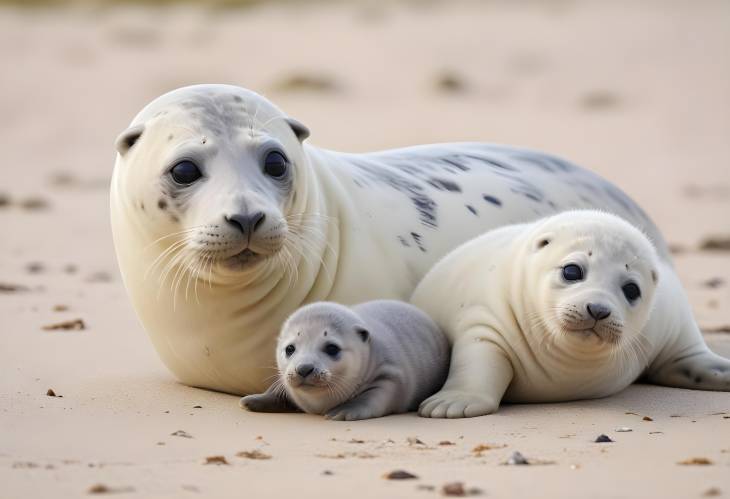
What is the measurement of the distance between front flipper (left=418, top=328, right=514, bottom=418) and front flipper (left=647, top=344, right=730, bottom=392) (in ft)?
2.42

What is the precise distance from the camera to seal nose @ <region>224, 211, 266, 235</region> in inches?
188

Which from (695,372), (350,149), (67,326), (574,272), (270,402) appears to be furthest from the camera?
(350,149)

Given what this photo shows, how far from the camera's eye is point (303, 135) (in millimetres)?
5531

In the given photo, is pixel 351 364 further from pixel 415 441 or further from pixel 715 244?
pixel 715 244

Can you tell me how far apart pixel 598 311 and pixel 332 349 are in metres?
0.90

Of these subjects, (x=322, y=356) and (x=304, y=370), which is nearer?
(x=304, y=370)

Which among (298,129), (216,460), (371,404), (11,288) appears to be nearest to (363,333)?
(371,404)

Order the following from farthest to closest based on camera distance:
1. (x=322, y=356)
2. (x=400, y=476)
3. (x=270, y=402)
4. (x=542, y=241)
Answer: (x=542, y=241) → (x=270, y=402) → (x=322, y=356) → (x=400, y=476)

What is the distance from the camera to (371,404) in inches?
198

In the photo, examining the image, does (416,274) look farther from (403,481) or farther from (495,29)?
(495,29)

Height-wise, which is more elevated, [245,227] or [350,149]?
[350,149]

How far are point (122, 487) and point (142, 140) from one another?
170 centimetres

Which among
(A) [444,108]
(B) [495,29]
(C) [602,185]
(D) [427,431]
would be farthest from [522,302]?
(B) [495,29]

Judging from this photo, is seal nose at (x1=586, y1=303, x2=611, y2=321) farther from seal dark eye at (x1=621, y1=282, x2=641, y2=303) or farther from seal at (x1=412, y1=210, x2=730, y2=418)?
seal dark eye at (x1=621, y1=282, x2=641, y2=303)
